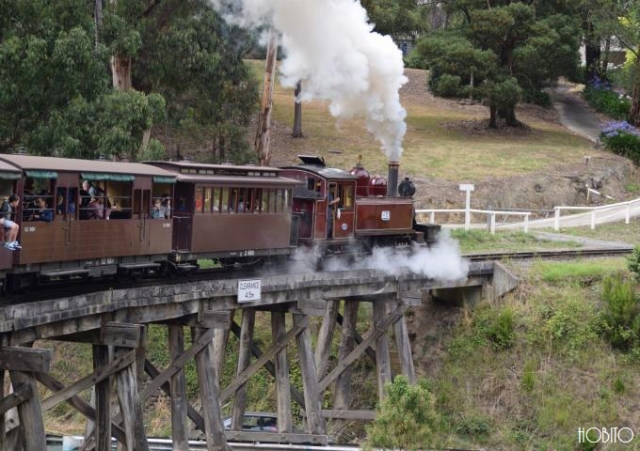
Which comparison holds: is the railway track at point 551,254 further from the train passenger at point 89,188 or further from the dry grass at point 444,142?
the dry grass at point 444,142

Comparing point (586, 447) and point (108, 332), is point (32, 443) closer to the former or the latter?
point (108, 332)

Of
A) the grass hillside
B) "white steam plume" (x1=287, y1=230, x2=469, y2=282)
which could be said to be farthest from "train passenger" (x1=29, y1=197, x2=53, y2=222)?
"white steam plume" (x1=287, y1=230, x2=469, y2=282)

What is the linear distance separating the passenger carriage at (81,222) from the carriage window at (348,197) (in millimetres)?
6080

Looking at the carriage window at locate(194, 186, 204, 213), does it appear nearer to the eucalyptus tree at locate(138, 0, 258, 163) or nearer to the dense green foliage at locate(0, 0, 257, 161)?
the dense green foliage at locate(0, 0, 257, 161)

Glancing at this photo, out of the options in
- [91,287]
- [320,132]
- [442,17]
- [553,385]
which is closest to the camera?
[91,287]

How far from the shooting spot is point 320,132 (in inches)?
2032

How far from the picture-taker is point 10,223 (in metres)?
15.6

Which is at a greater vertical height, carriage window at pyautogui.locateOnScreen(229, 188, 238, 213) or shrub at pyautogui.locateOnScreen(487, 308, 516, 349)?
carriage window at pyautogui.locateOnScreen(229, 188, 238, 213)

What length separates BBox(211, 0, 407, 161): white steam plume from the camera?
26.3 m

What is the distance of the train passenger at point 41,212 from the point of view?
16.5 metres

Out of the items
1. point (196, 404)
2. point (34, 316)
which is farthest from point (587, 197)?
point (34, 316)

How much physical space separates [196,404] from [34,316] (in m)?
12.1

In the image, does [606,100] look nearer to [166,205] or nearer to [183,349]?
[166,205]

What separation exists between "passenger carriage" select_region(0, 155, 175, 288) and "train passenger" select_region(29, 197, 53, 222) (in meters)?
0.07
